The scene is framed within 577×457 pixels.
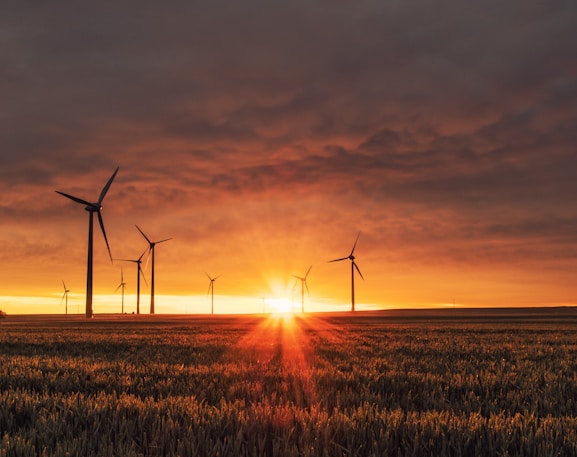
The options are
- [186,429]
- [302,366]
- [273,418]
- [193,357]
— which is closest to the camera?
[186,429]

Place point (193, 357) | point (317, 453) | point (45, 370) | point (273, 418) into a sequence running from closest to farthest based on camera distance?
point (317, 453) → point (273, 418) → point (45, 370) → point (193, 357)

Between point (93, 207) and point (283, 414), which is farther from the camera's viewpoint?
point (93, 207)

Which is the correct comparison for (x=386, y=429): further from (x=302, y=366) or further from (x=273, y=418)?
(x=302, y=366)

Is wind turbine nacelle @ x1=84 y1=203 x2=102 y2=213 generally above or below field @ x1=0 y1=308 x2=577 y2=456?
above

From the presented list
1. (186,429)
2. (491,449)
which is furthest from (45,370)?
(491,449)

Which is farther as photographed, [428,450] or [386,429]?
[386,429]

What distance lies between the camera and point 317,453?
17.3 ft

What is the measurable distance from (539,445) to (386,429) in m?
1.66

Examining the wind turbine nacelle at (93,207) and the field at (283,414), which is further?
the wind turbine nacelle at (93,207)

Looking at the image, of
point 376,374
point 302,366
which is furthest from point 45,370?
point 376,374

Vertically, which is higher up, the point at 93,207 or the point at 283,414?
the point at 93,207

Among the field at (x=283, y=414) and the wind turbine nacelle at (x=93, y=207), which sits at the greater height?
the wind turbine nacelle at (x=93, y=207)

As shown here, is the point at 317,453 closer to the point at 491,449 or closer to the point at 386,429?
the point at 386,429

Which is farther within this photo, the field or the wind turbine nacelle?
the wind turbine nacelle
